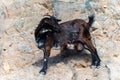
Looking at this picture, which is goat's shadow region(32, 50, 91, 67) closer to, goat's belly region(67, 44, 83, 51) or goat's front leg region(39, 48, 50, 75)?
goat's belly region(67, 44, 83, 51)

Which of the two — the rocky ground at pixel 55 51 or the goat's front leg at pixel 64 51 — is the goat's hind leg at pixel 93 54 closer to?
the rocky ground at pixel 55 51

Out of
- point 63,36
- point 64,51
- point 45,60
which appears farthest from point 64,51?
point 45,60

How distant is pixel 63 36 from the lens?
5996mm

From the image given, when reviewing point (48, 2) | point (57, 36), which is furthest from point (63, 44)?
point (48, 2)

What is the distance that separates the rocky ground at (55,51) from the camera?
19.3 feet

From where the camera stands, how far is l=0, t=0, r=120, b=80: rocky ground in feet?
19.3

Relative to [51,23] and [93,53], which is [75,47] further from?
[51,23]

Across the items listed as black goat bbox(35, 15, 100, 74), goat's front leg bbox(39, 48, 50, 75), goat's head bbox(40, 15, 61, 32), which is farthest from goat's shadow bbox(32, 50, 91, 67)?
goat's head bbox(40, 15, 61, 32)

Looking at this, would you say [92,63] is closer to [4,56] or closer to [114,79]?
[114,79]

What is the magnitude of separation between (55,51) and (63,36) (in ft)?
1.99

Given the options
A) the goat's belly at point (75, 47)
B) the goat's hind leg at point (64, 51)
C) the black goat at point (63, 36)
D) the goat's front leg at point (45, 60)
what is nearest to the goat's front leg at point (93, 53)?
the black goat at point (63, 36)

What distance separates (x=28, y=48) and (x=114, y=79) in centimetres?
171

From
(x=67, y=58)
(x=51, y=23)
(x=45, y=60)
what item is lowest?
(x=67, y=58)

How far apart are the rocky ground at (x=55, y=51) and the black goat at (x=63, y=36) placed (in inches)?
7.3
